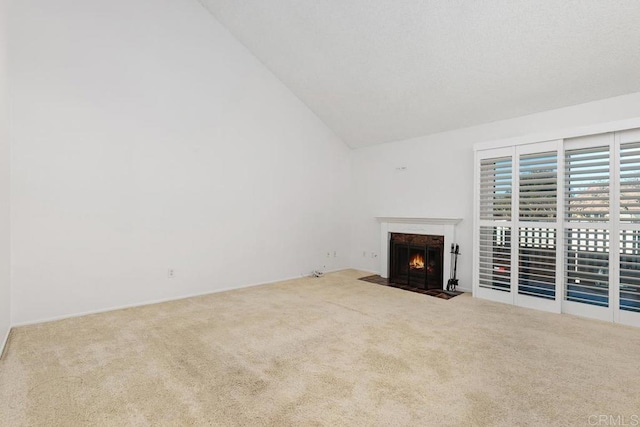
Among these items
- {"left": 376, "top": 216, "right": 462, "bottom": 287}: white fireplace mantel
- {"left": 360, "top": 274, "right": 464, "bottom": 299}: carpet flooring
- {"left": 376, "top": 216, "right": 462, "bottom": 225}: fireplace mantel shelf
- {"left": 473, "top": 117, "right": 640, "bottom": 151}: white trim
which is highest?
{"left": 473, "top": 117, "right": 640, "bottom": 151}: white trim

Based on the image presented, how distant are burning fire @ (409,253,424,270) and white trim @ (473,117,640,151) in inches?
79.0

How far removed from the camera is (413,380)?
223cm

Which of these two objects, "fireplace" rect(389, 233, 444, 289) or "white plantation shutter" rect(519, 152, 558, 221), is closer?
"white plantation shutter" rect(519, 152, 558, 221)

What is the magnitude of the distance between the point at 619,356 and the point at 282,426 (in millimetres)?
2876

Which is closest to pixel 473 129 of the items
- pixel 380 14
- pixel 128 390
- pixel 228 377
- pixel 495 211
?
pixel 495 211

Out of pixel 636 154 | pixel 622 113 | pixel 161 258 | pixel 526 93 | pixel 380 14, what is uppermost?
pixel 380 14

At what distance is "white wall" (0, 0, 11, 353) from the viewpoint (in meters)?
2.77

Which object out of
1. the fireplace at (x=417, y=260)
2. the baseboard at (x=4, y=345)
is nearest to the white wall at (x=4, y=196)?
the baseboard at (x=4, y=345)

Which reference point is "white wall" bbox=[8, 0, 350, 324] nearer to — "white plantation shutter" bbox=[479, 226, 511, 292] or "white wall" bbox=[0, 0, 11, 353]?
"white wall" bbox=[0, 0, 11, 353]

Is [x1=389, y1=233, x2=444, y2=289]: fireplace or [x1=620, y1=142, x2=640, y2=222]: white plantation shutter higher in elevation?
[x1=620, y1=142, x2=640, y2=222]: white plantation shutter

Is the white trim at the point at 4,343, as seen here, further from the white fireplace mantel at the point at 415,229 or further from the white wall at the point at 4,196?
the white fireplace mantel at the point at 415,229

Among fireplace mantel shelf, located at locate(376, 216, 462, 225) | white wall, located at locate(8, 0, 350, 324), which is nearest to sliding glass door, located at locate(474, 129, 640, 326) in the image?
fireplace mantel shelf, located at locate(376, 216, 462, 225)

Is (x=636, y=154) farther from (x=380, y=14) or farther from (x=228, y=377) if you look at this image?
(x=228, y=377)

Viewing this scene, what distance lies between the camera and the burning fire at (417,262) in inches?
215
